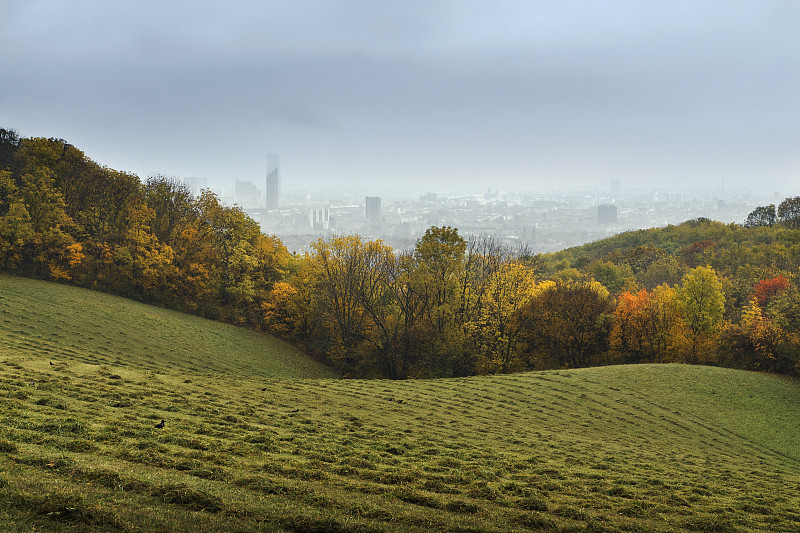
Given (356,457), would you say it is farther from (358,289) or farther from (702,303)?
(702,303)

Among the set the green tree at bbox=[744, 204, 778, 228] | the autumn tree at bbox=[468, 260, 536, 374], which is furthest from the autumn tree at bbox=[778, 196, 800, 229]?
the autumn tree at bbox=[468, 260, 536, 374]

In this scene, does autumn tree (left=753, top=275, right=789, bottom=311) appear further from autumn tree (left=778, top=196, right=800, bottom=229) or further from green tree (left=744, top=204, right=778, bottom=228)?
green tree (left=744, top=204, right=778, bottom=228)

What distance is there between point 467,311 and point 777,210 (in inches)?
6457

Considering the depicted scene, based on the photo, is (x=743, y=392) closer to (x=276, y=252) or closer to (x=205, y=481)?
(x=205, y=481)

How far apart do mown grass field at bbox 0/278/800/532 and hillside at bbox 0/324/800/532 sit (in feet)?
0.24

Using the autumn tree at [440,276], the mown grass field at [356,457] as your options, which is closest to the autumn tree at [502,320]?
the autumn tree at [440,276]

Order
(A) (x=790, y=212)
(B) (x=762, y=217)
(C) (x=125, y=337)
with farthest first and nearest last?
1. (B) (x=762, y=217)
2. (A) (x=790, y=212)
3. (C) (x=125, y=337)

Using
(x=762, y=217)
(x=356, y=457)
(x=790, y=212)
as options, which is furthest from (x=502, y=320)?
(x=762, y=217)

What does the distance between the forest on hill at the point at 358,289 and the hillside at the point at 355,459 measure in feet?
71.9

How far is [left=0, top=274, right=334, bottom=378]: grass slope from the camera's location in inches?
1325

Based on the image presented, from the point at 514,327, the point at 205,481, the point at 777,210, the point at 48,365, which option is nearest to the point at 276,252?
the point at 514,327

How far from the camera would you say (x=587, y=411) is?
32906 millimetres

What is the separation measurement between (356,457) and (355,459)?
33 centimetres

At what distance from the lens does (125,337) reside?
4162 centimetres
